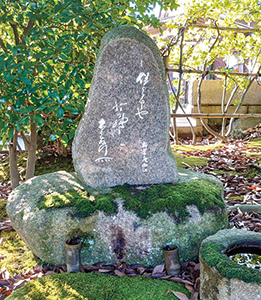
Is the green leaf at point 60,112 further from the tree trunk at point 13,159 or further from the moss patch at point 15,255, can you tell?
the tree trunk at point 13,159

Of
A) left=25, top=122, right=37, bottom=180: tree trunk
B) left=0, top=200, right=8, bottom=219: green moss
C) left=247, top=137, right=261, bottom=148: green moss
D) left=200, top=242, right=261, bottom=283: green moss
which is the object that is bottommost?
left=0, top=200, right=8, bottom=219: green moss

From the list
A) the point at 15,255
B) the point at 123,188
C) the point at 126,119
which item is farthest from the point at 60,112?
the point at 15,255

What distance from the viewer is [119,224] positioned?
9.44 ft

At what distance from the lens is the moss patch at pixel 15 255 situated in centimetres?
305

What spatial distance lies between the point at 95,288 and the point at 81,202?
844 mm

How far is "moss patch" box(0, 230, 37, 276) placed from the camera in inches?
120

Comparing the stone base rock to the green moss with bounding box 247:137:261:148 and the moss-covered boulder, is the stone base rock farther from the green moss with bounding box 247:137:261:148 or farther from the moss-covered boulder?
the green moss with bounding box 247:137:261:148

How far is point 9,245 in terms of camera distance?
3.49 meters

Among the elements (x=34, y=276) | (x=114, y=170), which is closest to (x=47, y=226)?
(x=34, y=276)

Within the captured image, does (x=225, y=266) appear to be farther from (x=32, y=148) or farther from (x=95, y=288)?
(x=32, y=148)

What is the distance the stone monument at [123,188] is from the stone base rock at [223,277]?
57 cm

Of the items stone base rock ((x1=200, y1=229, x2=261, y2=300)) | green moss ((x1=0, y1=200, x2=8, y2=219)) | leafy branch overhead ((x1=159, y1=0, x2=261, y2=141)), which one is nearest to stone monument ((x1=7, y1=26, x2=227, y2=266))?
stone base rock ((x1=200, y1=229, x2=261, y2=300))

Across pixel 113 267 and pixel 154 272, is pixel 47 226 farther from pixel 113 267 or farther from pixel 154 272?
pixel 154 272

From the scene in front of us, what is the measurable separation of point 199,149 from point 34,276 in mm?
4996
